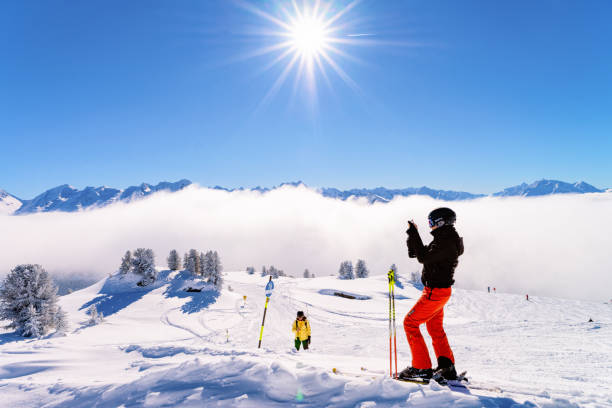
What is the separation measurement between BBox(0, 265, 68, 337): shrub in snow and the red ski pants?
31421 mm

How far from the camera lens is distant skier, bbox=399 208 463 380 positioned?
495 cm

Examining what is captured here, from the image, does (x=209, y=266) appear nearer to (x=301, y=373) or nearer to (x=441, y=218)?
(x=301, y=373)

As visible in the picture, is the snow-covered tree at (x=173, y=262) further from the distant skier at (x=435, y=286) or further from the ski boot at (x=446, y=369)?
the ski boot at (x=446, y=369)

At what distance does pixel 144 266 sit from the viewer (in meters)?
59.9

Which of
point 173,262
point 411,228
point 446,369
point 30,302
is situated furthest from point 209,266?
point 411,228

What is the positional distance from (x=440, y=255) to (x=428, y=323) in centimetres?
150

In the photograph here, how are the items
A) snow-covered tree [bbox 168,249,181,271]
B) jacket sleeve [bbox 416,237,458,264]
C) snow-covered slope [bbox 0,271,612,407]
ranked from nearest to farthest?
snow-covered slope [bbox 0,271,612,407] < jacket sleeve [bbox 416,237,458,264] < snow-covered tree [bbox 168,249,181,271]

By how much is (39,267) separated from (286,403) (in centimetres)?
3396

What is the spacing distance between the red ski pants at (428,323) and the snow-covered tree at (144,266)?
65.6 meters

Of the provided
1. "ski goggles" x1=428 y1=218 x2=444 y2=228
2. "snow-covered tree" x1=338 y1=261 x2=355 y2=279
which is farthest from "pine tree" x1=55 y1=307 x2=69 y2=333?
"snow-covered tree" x1=338 y1=261 x2=355 y2=279

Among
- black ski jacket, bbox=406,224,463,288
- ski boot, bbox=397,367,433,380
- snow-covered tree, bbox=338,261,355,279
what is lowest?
snow-covered tree, bbox=338,261,355,279

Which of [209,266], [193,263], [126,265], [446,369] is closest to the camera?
[446,369]

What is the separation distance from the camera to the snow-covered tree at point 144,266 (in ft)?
192

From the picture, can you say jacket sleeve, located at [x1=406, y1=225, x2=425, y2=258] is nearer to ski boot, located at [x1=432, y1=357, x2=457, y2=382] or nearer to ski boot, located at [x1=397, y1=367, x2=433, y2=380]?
ski boot, located at [x1=432, y1=357, x2=457, y2=382]
